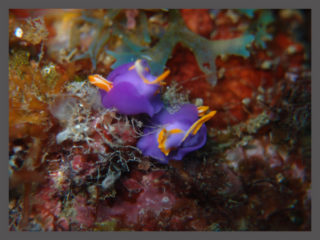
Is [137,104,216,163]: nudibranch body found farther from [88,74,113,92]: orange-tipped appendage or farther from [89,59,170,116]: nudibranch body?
[88,74,113,92]: orange-tipped appendage

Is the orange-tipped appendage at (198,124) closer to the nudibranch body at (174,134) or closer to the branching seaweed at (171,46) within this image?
the nudibranch body at (174,134)

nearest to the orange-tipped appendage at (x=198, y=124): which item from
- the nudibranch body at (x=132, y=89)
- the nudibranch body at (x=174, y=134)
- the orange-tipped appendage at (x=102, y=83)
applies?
the nudibranch body at (x=174, y=134)

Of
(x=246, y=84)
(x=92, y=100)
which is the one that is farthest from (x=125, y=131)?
(x=246, y=84)

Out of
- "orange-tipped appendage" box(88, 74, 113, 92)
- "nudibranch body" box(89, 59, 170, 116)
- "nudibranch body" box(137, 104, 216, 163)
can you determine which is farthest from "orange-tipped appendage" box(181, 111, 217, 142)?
"orange-tipped appendage" box(88, 74, 113, 92)

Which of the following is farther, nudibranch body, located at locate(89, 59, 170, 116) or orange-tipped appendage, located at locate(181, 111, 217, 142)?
orange-tipped appendage, located at locate(181, 111, 217, 142)

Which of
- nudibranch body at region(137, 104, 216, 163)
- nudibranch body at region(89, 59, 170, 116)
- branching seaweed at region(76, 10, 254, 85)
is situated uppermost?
branching seaweed at region(76, 10, 254, 85)

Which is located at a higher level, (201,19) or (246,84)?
(201,19)

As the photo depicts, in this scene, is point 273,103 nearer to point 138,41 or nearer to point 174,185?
point 174,185
